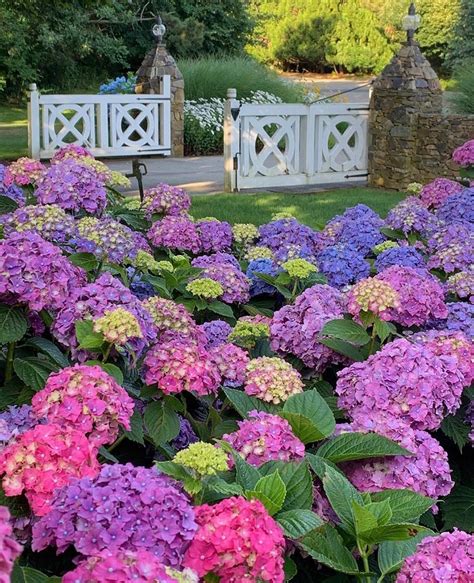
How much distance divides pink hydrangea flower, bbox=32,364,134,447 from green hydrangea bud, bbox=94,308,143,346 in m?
0.22

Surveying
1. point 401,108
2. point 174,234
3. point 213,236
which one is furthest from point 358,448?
point 401,108

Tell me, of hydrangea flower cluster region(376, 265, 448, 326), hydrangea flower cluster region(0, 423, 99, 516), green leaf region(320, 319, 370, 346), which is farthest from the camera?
hydrangea flower cluster region(376, 265, 448, 326)

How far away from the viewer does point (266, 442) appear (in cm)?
167

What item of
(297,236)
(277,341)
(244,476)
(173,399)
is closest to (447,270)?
(297,236)

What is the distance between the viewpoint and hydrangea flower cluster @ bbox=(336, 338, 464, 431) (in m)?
1.95

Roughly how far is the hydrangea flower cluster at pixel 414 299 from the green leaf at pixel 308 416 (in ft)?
2.05

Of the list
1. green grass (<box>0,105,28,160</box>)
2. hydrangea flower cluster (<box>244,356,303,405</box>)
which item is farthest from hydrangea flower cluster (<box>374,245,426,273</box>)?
green grass (<box>0,105,28,160</box>)

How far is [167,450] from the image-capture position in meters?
1.95

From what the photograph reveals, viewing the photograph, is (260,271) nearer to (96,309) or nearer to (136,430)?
(96,309)

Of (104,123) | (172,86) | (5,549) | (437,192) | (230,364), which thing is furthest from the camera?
(172,86)

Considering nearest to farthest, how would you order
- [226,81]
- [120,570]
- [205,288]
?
1. [120,570]
2. [205,288]
3. [226,81]

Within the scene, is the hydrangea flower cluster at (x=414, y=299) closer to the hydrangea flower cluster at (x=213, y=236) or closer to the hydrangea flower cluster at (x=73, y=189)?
the hydrangea flower cluster at (x=73, y=189)

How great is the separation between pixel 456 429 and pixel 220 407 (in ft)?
1.97

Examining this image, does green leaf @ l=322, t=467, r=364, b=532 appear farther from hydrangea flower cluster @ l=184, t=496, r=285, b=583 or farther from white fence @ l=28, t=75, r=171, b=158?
white fence @ l=28, t=75, r=171, b=158
